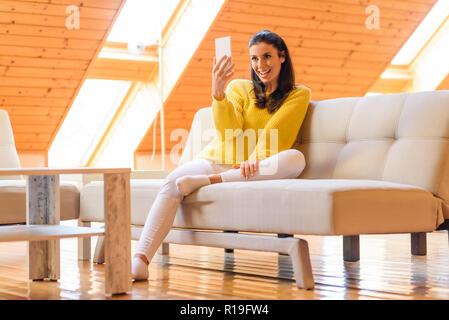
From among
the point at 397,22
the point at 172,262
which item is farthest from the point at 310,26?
the point at 172,262

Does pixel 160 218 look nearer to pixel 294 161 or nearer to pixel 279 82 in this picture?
pixel 294 161

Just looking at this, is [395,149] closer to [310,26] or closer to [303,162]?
[303,162]

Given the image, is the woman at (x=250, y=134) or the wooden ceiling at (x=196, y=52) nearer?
the woman at (x=250, y=134)

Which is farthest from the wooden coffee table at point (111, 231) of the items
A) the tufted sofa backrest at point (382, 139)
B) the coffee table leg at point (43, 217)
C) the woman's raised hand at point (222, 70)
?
the tufted sofa backrest at point (382, 139)

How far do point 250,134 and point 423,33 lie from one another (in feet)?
12.4

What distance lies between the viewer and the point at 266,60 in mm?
2662

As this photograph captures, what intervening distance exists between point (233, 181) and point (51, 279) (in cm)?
72

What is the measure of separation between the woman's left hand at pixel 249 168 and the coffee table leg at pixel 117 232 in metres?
0.50

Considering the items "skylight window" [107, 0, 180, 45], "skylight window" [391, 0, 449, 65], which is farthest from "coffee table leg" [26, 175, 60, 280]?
"skylight window" [391, 0, 449, 65]

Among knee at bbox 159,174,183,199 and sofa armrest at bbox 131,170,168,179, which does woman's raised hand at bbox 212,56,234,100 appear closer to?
knee at bbox 159,174,183,199

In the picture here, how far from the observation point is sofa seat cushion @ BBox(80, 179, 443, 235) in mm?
2057

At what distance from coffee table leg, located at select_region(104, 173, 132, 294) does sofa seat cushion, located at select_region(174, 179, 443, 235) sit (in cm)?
38

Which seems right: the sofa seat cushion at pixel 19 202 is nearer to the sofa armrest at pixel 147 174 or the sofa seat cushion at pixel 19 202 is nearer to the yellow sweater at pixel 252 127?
the sofa armrest at pixel 147 174

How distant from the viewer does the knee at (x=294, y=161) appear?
2480mm
